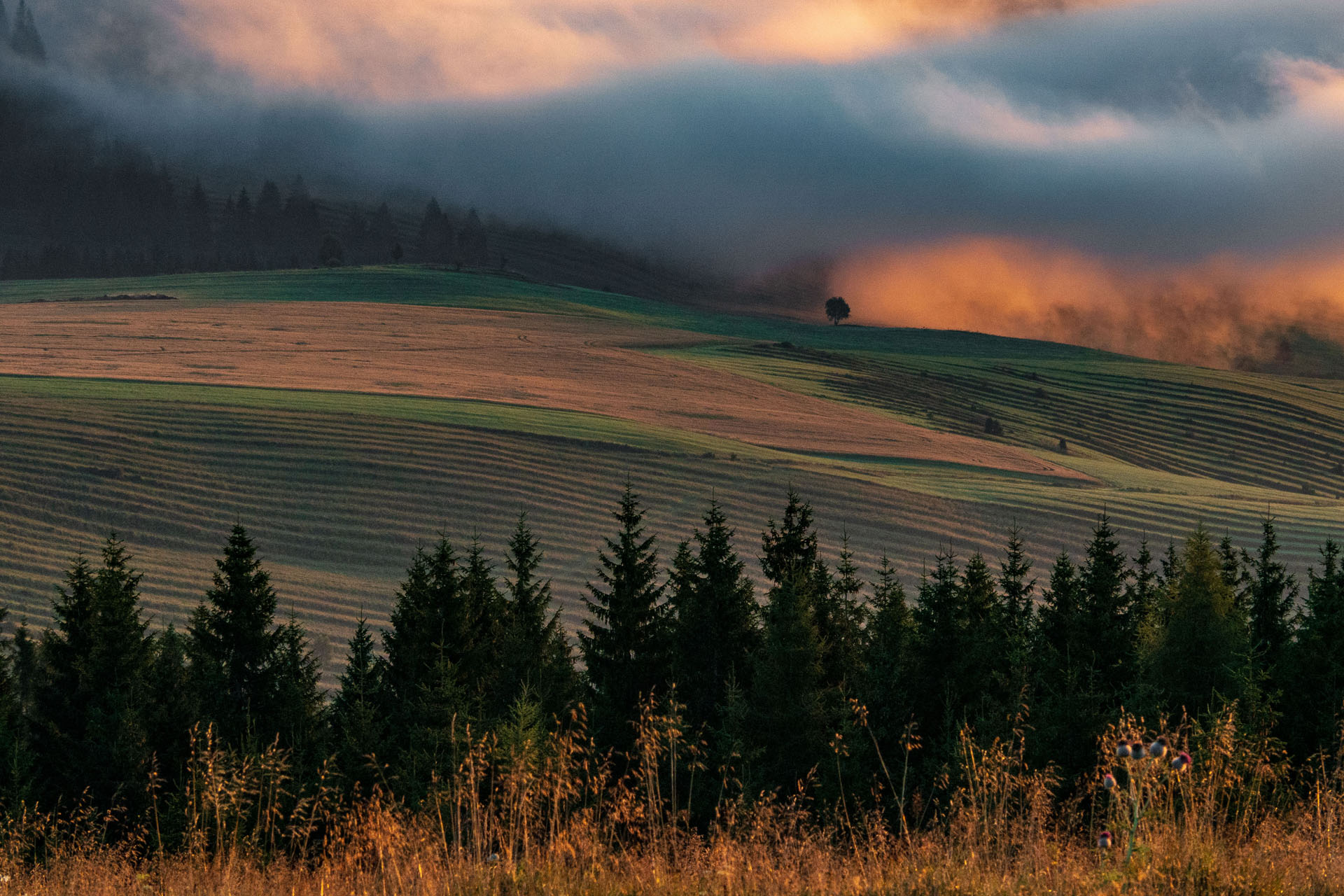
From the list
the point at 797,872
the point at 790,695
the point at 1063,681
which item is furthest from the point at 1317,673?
the point at 797,872

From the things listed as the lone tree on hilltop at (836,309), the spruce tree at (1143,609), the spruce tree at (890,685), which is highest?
the lone tree on hilltop at (836,309)

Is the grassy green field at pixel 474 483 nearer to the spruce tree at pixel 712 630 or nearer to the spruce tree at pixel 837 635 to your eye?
the spruce tree at pixel 712 630

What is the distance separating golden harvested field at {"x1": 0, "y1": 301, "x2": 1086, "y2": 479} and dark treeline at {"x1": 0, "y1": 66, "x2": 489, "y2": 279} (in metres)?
54.0

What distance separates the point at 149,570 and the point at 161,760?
23.4 metres

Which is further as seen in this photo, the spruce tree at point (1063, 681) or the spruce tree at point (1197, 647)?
A: the spruce tree at point (1197, 647)

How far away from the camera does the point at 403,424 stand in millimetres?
61125

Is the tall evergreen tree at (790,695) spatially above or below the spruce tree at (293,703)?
above

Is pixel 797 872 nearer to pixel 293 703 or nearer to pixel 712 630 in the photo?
pixel 293 703

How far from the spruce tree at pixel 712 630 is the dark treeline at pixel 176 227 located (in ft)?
425

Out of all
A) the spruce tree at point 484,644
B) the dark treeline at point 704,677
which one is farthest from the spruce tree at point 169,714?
the spruce tree at point 484,644

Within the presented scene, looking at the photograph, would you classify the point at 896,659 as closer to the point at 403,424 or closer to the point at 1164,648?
the point at 1164,648

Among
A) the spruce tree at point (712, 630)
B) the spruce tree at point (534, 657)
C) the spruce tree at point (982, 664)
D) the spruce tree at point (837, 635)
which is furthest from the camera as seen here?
the spruce tree at point (837, 635)

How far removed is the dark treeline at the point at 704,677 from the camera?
58.1 feet

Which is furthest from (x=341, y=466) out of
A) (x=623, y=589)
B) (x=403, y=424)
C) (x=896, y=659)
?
(x=896, y=659)
